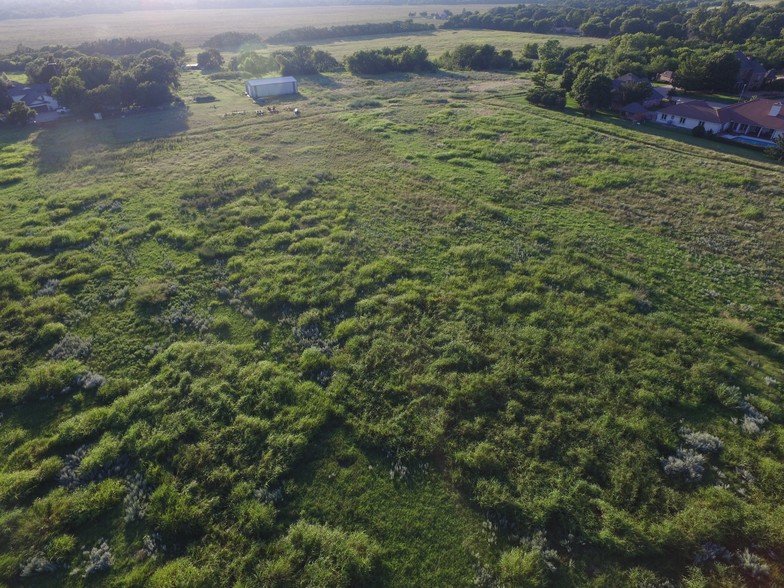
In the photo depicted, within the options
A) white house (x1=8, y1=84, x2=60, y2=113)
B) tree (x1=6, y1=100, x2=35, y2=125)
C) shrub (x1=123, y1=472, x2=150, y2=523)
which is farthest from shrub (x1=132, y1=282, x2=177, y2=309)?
white house (x1=8, y1=84, x2=60, y2=113)

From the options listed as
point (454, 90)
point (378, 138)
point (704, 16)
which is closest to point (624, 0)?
point (704, 16)

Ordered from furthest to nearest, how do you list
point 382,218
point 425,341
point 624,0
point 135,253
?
1. point 624,0
2. point 382,218
3. point 135,253
4. point 425,341

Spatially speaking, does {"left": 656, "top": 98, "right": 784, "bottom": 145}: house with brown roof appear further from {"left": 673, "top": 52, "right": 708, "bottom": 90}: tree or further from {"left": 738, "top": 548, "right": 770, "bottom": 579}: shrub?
{"left": 738, "top": 548, "right": 770, "bottom": 579}: shrub

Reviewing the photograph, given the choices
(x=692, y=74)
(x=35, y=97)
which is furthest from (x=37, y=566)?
(x=692, y=74)

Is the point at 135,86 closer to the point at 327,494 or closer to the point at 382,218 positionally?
the point at 382,218

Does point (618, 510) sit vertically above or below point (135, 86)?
below
